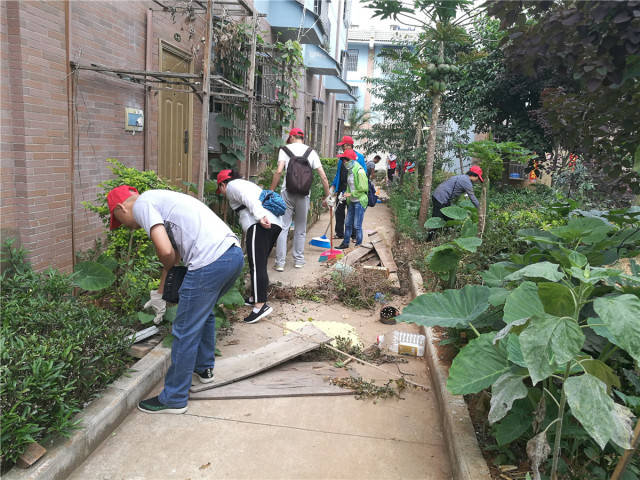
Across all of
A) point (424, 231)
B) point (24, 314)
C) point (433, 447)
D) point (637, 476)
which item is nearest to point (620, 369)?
point (637, 476)

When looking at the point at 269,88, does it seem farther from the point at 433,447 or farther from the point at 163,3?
the point at 433,447

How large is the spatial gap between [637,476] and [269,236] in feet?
12.5

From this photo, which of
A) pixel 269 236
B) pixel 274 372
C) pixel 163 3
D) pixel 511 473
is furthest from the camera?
pixel 163 3

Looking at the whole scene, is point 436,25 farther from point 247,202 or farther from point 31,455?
point 31,455

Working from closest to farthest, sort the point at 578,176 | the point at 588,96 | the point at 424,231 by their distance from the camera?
the point at 588,96, the point at 424,231, the point at 578,176

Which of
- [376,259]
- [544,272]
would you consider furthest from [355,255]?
[544,272]

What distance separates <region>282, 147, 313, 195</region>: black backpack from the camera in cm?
681

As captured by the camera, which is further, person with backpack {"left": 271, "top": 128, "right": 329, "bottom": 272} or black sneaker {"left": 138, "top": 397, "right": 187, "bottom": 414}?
person with backpack {"left": 271, "top": 128, "right": 329, "bottom": 272}

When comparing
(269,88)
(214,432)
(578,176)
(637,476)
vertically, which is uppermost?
(269,88)

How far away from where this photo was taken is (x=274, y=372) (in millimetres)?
4176

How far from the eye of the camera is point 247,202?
16.7ft

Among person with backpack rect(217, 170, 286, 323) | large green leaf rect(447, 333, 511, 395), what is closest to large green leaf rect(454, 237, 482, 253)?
large green leaf rect(447, 333, 511, 395)

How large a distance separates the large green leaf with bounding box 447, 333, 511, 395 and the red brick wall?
389 cm

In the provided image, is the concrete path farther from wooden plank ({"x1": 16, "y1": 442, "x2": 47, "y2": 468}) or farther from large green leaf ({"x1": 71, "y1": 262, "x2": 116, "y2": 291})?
large green leaf ({"x1": 71, "y1": 262, "x2": 116, "y2": 291})
